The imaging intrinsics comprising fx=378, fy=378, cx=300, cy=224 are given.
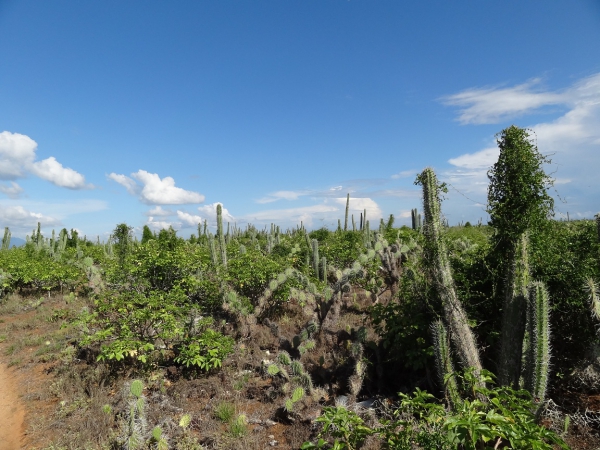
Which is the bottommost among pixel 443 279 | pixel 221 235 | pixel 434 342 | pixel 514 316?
pixel 434 342

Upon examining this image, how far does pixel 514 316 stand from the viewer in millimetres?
4242

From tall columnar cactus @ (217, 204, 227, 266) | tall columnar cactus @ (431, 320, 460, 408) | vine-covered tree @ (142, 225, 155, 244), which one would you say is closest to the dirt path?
tall columnar cactus @ (431, 320, 460, 408)

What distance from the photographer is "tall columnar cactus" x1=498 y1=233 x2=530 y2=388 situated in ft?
Result: 13.8

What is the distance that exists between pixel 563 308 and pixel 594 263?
685 millimetres

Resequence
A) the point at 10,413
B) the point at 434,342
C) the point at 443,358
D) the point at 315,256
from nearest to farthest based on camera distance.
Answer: the point at 443,358
the point at 434,342
the point at 10,413
the point at 315,256

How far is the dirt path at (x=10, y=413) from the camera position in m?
4.80

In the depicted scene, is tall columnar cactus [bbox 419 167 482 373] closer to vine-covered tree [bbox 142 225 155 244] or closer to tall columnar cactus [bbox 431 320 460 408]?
tall columnar cactus [bbox 431 320 460 408]

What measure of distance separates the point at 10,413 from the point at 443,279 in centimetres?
638

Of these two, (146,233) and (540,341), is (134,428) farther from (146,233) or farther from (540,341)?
(146,233)

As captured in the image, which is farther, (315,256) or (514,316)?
(315,256)

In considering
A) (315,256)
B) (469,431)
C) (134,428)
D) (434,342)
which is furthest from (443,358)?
(315,256)

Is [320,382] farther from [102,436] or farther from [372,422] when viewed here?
[102,436]

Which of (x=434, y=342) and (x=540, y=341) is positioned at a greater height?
(x=540, y=341)

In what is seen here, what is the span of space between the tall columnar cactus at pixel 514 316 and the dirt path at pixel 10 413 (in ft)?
19.3
